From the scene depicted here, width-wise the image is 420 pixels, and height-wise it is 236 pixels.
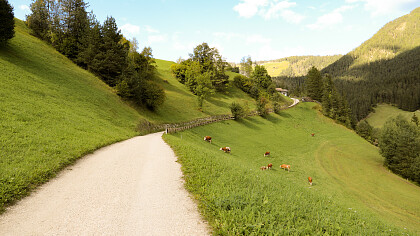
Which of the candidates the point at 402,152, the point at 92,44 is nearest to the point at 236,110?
the point at 402,152

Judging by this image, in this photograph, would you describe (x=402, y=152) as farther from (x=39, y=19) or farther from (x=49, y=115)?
(x=39, y=19)

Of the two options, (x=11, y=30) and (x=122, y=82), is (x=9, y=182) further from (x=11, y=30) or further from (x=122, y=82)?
(x=11, y=30)

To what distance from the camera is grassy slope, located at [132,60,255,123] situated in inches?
1807

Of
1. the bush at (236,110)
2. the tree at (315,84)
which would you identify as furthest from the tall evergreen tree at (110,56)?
the tree at (315,84)

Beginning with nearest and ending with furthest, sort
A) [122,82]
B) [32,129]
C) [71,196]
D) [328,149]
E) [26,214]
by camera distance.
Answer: [26,214] < [71,196] < [32,129] < [122,82] < [328,149]

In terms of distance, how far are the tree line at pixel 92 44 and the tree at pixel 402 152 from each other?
54.0 metres

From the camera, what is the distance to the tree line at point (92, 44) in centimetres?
4325

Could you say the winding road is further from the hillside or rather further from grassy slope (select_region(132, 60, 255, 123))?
grassy slope (select_region(132, 60, 255, 123))

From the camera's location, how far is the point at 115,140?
22.3 metres

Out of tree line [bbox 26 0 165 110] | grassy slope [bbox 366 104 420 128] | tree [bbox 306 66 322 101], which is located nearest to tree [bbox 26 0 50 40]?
tree line [bbox 26 0 165 110]

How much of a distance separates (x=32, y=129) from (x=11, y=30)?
33.1 metres

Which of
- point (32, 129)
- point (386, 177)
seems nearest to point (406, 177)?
point (386, 177)

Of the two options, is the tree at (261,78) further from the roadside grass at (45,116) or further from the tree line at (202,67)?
the roadside grass at (45,116)

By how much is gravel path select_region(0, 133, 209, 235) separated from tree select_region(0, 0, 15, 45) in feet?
128
